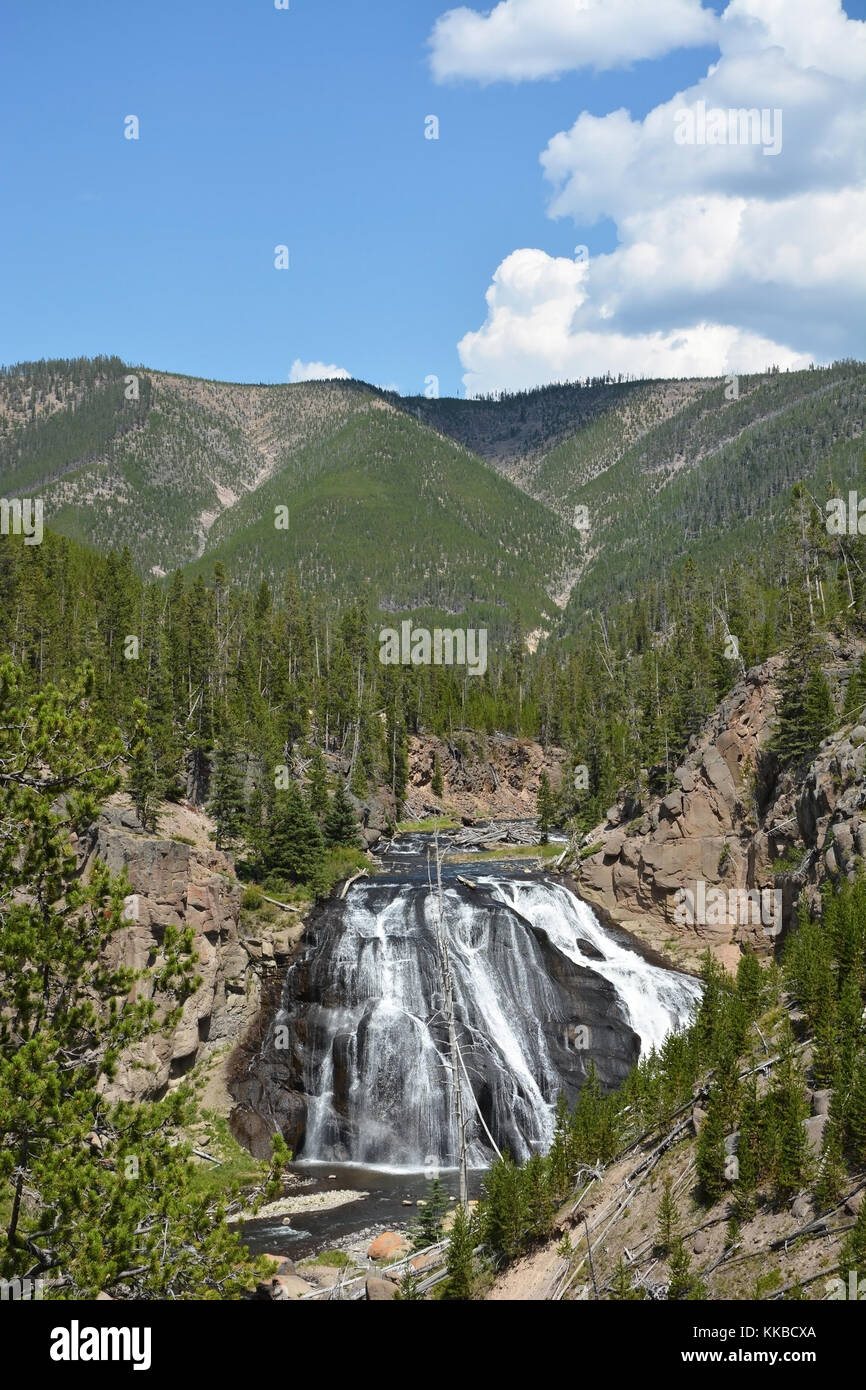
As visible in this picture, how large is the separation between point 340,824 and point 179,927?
2197cm

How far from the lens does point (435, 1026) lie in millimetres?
38562

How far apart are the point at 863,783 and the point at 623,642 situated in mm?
114424

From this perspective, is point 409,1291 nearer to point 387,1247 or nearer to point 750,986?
point 387,1247

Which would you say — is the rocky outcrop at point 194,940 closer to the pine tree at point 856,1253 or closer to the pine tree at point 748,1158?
the pine tree at point 748,1158

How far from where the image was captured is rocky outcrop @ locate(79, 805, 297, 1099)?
36500 mm

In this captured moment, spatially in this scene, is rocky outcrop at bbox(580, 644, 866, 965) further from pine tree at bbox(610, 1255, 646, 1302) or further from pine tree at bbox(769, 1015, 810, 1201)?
pine tree at bbox(610, 1255, 646, 1302)

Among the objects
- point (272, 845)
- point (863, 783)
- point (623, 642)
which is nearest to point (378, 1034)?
point (272, 845)

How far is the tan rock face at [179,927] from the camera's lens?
36.5 m

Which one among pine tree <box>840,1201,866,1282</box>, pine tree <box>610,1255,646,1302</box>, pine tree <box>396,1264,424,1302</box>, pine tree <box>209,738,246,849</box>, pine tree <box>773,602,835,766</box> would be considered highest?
pine tree <box>773,602,835,766</box>

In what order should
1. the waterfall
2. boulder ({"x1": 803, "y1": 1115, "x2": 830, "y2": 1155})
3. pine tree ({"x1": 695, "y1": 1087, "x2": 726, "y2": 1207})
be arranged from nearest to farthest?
boulder ({"x1": 803, "y1": 1115, "x2": 830, "y2": 1155}), pine tree ({"x1": 695, "y1": 1087, "x2": 726, "y2": 1207}), the waterfall

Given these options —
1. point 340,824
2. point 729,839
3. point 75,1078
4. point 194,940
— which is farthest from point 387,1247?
point 340,824

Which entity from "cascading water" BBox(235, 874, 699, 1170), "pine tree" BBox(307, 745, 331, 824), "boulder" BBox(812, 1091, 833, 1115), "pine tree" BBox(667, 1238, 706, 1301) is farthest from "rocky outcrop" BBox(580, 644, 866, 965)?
"pine tree" BBox(667, 1238, 706, 1301)

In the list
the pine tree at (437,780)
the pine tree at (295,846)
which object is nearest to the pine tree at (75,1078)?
the pine tree at (295,846)

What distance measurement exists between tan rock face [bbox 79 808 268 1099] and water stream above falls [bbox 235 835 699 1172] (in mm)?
2358
